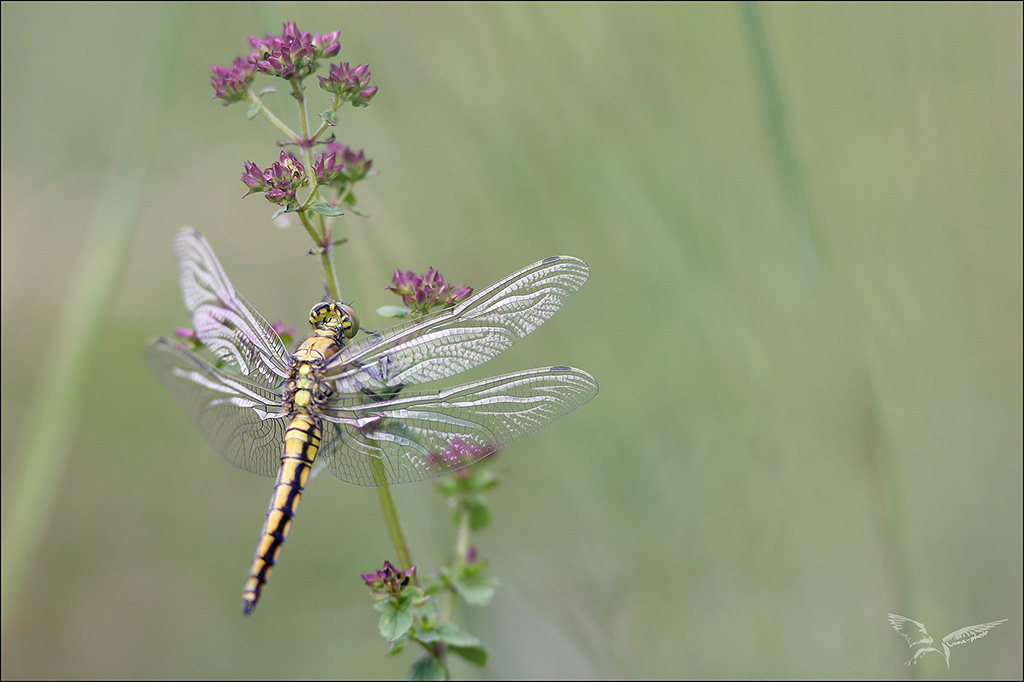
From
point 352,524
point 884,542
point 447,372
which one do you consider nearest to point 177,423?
point 352,524

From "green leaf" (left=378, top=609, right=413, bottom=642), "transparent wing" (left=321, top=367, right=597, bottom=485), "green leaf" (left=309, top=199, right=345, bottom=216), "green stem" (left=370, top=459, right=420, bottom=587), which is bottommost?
"green leaf" (left=378, top=609, right=413, bottom=642)

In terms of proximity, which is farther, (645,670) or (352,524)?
(352,524)

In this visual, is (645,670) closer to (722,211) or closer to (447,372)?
(447,372)

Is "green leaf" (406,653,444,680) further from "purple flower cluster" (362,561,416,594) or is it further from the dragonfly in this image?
the dragonfly

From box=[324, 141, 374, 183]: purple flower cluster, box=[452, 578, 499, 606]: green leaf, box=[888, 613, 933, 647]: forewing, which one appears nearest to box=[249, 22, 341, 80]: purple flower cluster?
box=[324, 141, 374, 183]: purple flower cluster

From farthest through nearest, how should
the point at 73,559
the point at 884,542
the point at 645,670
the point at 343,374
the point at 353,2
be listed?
the point at 353,2
the point at 73,559
the point at 645,670
the point at 884,542
the point at 343,374

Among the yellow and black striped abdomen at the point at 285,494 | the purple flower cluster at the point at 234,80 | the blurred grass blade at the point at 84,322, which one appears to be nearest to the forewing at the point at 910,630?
the yellow and black striped abdomen at the point at 285,494

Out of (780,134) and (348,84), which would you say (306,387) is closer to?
(348,84)
